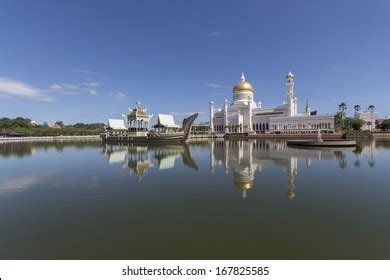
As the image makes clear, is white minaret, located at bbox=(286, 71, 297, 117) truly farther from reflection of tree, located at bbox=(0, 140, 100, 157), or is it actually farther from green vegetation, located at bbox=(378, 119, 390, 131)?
reflection of tree, located at bbox=(0, 140, 100, 157)

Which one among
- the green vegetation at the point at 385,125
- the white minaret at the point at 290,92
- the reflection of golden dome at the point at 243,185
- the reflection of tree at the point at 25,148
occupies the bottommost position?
the reflection of golden dome at the point at 243,185

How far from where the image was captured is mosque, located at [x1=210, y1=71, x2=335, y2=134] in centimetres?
6288

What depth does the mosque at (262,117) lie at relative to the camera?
206 feet

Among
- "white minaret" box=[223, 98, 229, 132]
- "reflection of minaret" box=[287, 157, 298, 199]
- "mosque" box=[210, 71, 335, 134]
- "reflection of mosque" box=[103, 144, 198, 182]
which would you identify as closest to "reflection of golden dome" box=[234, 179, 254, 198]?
"reflection of minaret" box=[287, 157, 298, 199]

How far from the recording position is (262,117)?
72.6 metres

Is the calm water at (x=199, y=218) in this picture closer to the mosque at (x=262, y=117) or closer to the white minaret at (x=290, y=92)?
the mosque at (x=262, y=117)

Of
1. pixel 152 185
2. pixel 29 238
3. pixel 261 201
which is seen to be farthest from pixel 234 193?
pixel 29 238

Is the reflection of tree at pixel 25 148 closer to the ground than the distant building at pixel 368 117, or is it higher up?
closer to the ground

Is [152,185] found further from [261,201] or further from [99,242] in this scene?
[99,242]

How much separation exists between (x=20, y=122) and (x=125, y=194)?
10537 centimetres

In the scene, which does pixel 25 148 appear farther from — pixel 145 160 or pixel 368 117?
pixel 368 117

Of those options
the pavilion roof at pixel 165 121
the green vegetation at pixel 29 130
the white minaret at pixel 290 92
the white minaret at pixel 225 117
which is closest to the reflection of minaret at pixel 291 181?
the pavilion roof at pixel 165 121

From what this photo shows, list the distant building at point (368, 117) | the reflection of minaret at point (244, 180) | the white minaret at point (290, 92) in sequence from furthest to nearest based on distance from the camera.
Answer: the distant building at point (368, 117), the white minaret at point (290, 92), the reflection of minaret at point (244, 180)
